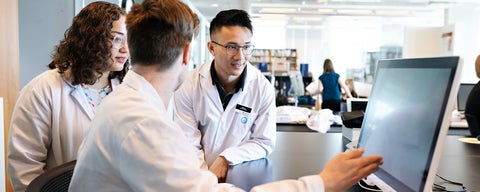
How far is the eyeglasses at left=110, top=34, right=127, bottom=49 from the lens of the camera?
1621mm

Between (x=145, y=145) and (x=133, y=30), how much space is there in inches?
12.0

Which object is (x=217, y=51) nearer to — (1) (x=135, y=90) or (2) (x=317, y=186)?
(1) (x=135, y=90)

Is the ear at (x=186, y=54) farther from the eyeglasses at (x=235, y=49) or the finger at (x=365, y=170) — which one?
the eyeglasses at (x=235, y=49)

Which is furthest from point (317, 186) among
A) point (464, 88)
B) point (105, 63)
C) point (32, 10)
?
point (464, 88)

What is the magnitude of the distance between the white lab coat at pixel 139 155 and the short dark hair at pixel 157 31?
85 mm

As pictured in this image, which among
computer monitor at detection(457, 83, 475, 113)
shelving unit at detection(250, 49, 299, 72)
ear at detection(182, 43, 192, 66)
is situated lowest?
computer monitor at detection(457, 83, 475, 113)

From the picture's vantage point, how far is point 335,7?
980 cm

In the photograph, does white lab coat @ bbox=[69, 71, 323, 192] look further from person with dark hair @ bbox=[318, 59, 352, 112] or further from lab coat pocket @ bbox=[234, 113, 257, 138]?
person with dark hair @ bbox=[318, 59, 352, 112]

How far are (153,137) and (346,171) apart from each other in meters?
0.43

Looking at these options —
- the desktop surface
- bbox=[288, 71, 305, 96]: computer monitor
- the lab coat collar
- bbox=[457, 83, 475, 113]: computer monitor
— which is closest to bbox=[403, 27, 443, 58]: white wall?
bbox=[288, 71, 305, 96]: computer monitor

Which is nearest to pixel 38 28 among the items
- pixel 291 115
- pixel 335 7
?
pixel 291 115

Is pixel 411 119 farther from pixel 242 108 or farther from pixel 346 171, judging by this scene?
pixel 242 108

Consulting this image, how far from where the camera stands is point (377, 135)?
107cm

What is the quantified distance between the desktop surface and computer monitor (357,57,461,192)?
0.99 ft
